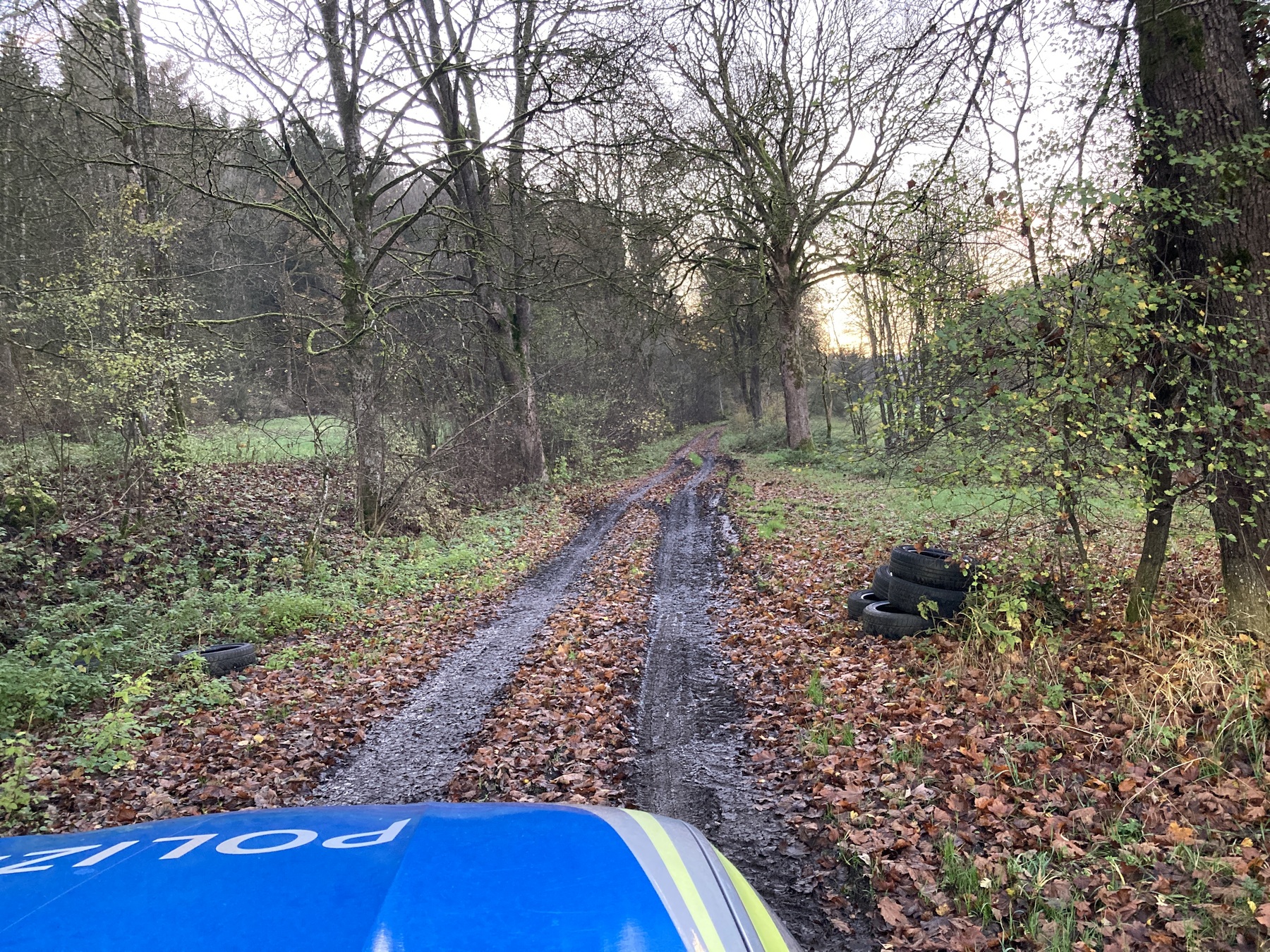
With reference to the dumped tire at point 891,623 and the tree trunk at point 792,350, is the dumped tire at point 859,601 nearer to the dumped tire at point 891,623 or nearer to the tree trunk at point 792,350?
the dumped tire at point 891,623

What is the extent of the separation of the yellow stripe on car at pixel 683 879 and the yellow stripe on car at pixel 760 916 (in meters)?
0.19

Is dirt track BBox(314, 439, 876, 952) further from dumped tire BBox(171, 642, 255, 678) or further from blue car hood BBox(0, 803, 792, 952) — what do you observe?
dumped tire BBox(171, 642, 255, 678)

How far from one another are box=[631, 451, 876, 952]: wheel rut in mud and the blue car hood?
181 centimetres

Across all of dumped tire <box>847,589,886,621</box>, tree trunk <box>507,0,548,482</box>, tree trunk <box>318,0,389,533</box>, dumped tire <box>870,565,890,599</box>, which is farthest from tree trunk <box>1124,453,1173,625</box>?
tree trunk <box>318,0,389,533</box>

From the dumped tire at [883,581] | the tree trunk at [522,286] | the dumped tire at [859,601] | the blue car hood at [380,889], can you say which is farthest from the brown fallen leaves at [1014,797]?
the tree trunk at [522,286]

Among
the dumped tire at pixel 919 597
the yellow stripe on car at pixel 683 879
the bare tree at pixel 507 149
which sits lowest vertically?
the dumped tire at pixel 919 597

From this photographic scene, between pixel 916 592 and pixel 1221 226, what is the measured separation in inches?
154

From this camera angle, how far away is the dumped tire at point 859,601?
7641mm

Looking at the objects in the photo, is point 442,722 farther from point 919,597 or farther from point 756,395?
point 756,395

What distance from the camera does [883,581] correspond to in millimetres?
7727

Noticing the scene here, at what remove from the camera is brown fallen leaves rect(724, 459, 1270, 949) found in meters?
3.26

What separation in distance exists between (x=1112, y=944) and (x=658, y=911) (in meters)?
2.69

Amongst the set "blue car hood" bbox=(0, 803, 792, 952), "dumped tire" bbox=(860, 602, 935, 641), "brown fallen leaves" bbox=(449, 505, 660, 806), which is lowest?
"brown fallen leaves" bbox=(449, 505, 660, 806)

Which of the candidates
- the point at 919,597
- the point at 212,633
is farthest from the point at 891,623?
the point at 212,633
